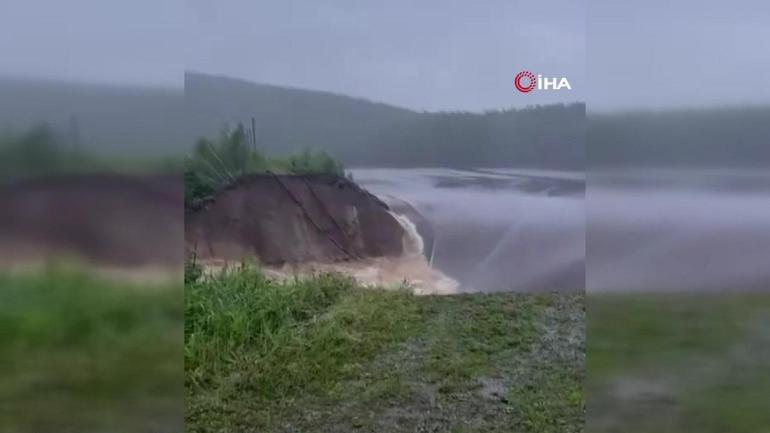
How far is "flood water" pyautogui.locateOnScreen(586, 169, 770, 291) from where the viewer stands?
260 centimetres

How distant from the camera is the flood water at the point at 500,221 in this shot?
2.65 metres

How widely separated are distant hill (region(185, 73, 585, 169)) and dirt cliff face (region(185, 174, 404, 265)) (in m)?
0.13

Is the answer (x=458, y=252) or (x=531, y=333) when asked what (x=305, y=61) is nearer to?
(x=458, y=252)

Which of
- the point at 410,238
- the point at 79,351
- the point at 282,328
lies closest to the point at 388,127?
the point at 410,238

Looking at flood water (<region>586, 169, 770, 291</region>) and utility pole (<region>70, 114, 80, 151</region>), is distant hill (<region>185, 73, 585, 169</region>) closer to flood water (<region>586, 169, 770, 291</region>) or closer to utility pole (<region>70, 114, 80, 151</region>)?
flood water (<region>586, 169, 770, 291</region>)

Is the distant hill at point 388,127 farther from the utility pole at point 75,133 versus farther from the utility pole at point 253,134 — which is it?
the utility pole at point 75,133

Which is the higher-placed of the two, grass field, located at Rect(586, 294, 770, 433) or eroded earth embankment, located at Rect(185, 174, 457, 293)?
eroded earth embankment, located at Rect(185, 174, 457, 293)

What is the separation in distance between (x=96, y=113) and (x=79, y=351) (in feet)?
2.49

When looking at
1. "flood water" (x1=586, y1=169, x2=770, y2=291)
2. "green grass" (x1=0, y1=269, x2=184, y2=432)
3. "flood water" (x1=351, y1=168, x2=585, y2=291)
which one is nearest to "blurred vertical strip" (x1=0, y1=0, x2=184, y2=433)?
"green grass" (x1=0, y1=269, x2=184, y2=432)

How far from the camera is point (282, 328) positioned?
2.72 metres

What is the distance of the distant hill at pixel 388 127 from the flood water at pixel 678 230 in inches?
7.6

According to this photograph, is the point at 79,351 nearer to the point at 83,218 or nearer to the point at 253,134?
the point at 83,218

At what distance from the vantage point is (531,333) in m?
2.77

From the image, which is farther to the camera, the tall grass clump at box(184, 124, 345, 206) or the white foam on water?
the white foam on water
